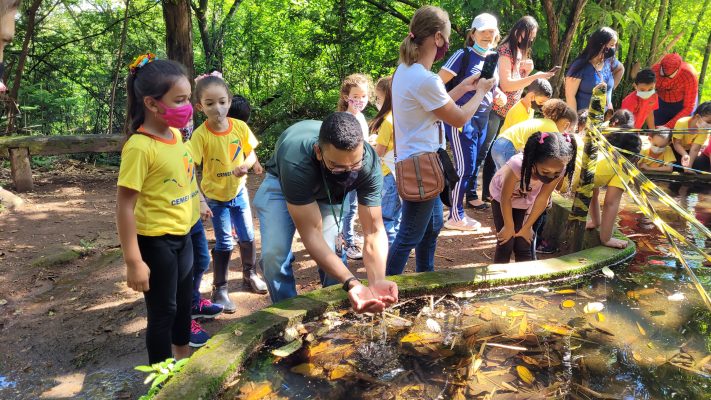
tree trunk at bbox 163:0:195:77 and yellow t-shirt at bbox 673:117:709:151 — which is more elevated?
tree trunk at bbox 163:0:195:77

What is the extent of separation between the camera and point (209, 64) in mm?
11047

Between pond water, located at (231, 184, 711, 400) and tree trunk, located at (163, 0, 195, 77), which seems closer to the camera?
pond water, located at (231, 184, 711, 400)

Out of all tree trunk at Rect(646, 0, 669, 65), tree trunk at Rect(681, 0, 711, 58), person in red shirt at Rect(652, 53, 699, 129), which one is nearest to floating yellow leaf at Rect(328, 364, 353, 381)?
person in red shirt at Rect(652, 53, 699, 129)

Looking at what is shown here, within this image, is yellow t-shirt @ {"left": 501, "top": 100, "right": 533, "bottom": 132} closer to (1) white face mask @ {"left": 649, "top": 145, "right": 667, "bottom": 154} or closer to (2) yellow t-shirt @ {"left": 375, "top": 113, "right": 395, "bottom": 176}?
(2) yellow t-shirt @ {"left": 375, "top": 113, "right": 395, "bottom": 176}

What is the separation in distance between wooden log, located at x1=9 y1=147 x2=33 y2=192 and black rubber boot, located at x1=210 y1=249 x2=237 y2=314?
15.4 feet

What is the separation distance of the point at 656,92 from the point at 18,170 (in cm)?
872

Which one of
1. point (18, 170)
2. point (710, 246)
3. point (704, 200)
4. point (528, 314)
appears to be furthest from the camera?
point (18, 170)

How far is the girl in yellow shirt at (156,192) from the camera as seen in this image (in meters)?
2.39

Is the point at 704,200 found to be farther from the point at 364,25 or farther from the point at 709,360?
the point at 364,25

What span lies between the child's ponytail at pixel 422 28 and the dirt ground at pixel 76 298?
1847mm

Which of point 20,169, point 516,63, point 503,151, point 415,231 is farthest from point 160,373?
point 20,169

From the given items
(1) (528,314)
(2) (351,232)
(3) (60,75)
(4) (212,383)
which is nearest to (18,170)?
(3) (60,75)

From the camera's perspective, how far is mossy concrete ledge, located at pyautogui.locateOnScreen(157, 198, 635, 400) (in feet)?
7.36

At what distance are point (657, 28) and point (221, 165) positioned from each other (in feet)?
37.1
